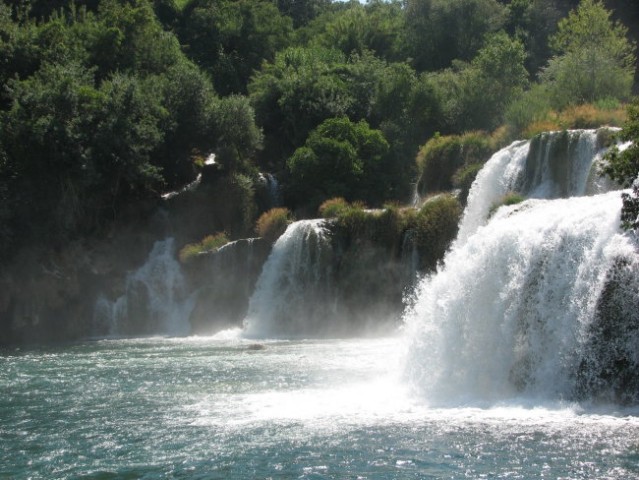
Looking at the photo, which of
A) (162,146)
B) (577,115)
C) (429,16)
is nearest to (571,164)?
(577,115)

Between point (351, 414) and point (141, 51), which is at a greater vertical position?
point (141, 51)

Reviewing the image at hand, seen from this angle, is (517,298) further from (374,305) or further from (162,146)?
(162,146)

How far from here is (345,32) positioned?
2375 inches

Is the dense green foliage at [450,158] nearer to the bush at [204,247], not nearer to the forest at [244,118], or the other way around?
the forest at [244,118]

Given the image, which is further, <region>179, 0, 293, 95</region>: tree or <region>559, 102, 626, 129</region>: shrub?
<region>179, 0, 293, 95</region>: tree

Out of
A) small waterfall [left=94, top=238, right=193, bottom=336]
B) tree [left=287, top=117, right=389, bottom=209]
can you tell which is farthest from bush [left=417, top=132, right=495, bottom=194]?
small waterfall [left=94, top=238, right=193, bottom=336]

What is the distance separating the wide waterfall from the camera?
1590 cm

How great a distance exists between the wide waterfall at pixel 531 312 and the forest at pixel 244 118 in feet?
39.8

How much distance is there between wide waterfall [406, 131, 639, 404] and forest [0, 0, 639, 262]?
12.1 metres

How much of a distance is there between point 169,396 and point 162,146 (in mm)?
24545

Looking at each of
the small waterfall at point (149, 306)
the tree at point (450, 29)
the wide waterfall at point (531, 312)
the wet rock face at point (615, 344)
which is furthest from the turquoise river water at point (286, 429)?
the tree at point (450, 29)

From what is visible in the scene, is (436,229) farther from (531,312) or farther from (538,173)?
(531,312)

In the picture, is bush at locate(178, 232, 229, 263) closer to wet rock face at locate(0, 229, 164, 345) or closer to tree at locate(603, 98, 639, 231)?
wet rock face at locate(0, 229, 164, 345)

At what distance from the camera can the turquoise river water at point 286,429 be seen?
1234cm
